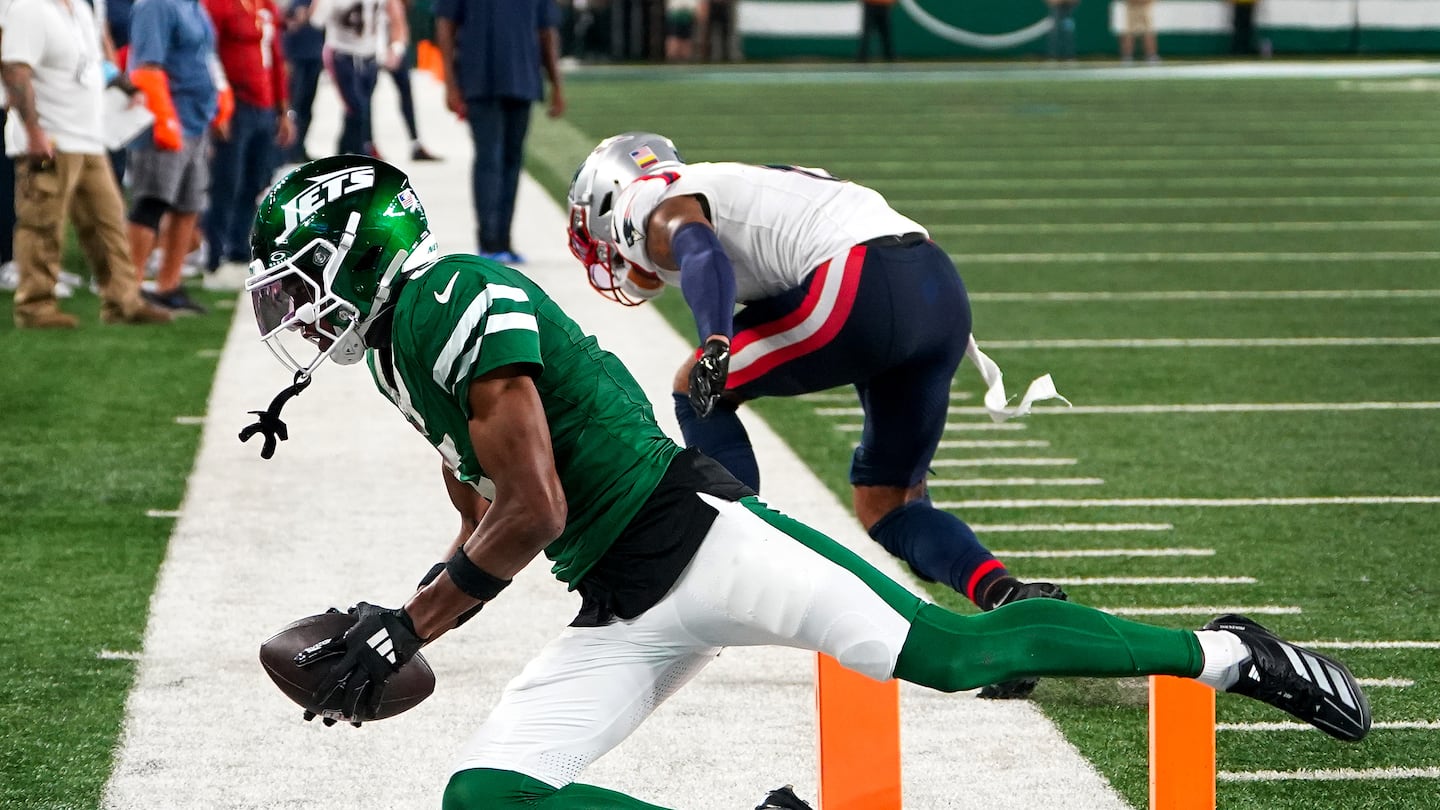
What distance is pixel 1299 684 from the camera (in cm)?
345

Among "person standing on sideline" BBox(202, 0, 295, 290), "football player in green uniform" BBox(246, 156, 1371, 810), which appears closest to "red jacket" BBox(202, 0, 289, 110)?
"person standing on sideline" BBox(202, 0, 295, 290)

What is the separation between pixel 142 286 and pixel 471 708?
20.0 feet

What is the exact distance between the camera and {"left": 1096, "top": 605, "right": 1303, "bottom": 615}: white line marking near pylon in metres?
5.03

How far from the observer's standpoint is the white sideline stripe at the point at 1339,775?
3.93 metres

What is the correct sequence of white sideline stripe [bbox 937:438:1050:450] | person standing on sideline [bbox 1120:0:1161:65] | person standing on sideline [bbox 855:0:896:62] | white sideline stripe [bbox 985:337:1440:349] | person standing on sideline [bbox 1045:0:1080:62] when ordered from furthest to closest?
person standing on sideline [bbox 1045:0:1080:62]
person standing on sideline [bbox 855:0:896:62]
person standing on sideline [bbox 1120:0:1161:65]
white sideline stripe [bbox 985:337:1440:349]
white sideline stripe [bbox 937:438:1050:450]

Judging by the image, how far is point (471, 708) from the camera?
445 centimetres

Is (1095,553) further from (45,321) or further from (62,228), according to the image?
(45,321)

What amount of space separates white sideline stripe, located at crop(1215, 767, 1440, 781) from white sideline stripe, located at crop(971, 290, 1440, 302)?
20.3ft

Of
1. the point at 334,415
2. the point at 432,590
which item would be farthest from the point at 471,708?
the point at 334,415

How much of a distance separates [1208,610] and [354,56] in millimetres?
10842

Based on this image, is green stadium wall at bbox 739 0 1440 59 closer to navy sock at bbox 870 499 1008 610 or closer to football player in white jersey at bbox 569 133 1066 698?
football player in white jersey at bbox 569 133 1066 698

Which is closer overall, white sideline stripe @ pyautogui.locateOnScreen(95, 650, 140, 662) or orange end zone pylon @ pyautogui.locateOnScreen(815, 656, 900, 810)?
orange end zone pylon @ pyautogui.locateOnScreen(815, 656, 900, 810)

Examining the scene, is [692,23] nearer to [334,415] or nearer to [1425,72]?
[1425,72]

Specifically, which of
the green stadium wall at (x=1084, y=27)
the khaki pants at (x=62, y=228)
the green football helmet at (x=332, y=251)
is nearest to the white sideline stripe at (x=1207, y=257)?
the khaki pants at (x=62, y=228)
